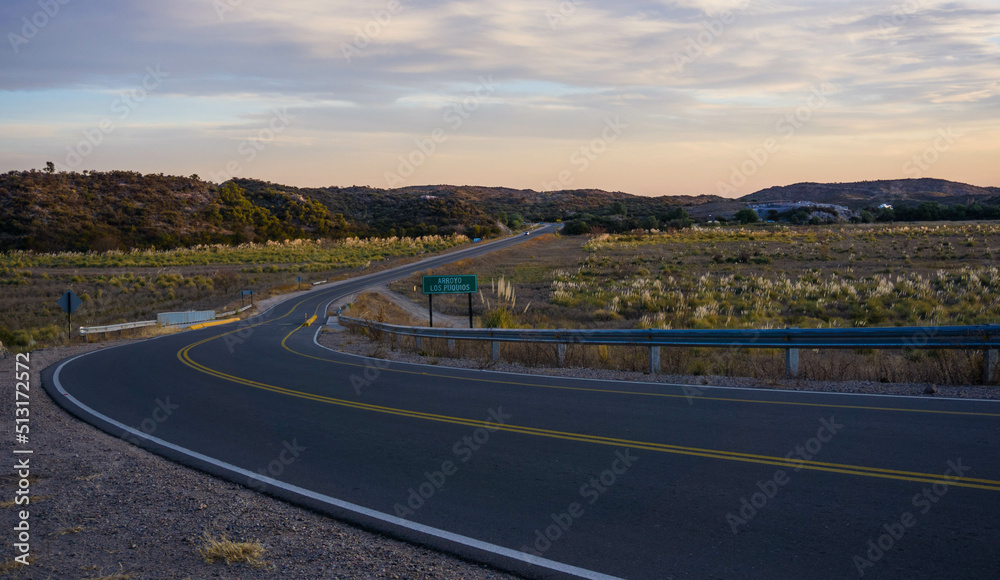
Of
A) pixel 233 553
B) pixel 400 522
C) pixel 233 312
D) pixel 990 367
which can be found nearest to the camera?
pixel 233 553

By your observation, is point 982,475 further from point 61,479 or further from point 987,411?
point 61,479

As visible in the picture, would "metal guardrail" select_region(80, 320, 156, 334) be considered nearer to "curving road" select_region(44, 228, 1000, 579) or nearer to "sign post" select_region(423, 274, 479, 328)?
"sign post" select_region(423, 274, 479, 328)

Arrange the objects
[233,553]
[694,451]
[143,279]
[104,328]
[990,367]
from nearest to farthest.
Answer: [233,553] → [694,451] → [990,367] → [104,328] → [143,279]

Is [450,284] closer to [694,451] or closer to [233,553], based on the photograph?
[694,451]

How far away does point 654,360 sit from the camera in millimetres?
13250

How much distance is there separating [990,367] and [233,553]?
10489 millimetres

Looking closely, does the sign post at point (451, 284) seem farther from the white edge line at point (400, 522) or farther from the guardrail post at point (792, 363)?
the white edge line at point (400, 522)

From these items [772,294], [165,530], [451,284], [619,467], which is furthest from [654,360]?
[772,294]

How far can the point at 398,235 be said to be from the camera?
108562mm

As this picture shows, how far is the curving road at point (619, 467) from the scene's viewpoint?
5109mm

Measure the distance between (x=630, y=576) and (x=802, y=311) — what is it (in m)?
21.6

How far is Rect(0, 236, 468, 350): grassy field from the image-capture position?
3931cm

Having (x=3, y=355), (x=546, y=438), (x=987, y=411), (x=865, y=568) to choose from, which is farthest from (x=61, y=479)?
(x=3, y=355)

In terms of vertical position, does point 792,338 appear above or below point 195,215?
below
